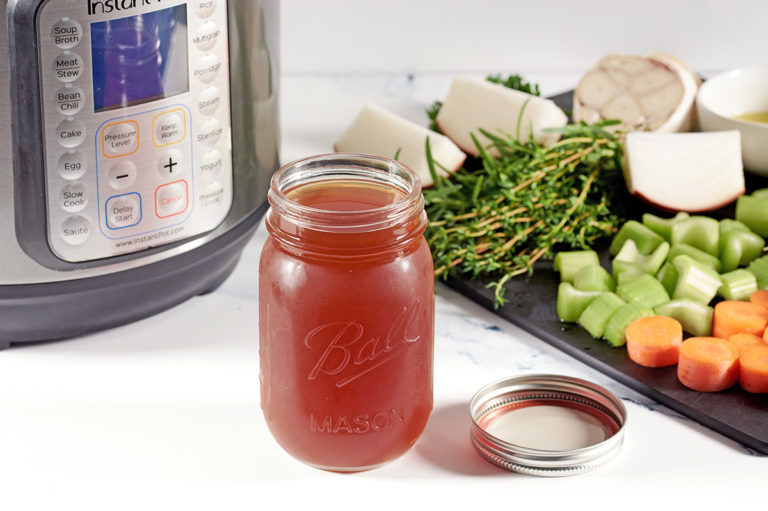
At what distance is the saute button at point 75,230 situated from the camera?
1.03 meters

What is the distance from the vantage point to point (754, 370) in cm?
107

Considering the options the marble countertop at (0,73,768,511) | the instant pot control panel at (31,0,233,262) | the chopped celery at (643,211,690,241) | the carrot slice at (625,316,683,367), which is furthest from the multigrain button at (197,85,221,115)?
the chopped celery at (643,211,690,241)

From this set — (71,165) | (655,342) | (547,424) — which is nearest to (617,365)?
(655,342)

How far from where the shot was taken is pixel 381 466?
38.6 inches

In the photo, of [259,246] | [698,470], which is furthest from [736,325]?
[259,246]

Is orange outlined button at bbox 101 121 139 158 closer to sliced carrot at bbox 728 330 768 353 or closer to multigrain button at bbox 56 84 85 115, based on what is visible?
multigrain button at bbox 56 84 85 115

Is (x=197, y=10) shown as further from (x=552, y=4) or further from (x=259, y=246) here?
(x=552, y=4)

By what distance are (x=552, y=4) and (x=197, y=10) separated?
3.41ft

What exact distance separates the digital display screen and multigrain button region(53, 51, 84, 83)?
0.6 inches

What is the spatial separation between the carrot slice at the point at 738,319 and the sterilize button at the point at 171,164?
602 mm

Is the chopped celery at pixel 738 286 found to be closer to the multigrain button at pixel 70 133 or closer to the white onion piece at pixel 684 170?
the white onion piece at pixel 684 170

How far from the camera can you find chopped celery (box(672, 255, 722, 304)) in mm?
1220

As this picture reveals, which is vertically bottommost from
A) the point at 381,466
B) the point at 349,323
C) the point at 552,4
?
the point at 381,466

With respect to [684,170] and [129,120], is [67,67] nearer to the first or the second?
[129,120]
